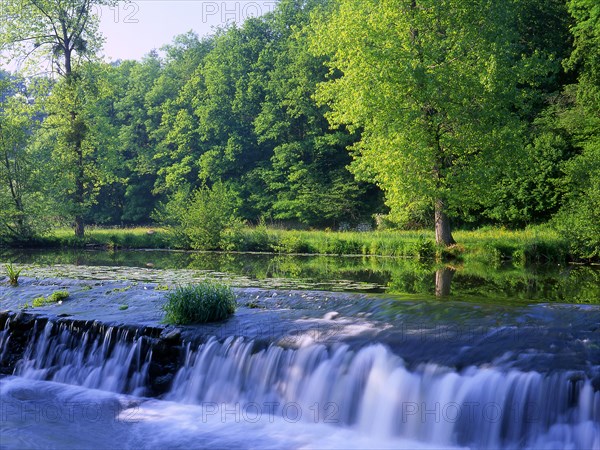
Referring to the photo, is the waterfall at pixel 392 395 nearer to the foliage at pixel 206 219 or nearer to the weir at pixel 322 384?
the weir at pixel 322 384

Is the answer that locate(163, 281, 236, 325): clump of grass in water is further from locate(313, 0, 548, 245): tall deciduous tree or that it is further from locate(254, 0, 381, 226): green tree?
locate(254, 0, 381, 226): green tree

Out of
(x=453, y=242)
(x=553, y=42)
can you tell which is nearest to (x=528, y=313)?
A: (x=453, y=242)

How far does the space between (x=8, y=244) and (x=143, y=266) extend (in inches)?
573

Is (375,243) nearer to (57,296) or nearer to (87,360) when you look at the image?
(57,296)

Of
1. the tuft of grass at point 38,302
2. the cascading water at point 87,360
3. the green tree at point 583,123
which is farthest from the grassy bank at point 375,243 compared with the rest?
the cascading water at point 87,360

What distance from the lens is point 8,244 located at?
3100cm

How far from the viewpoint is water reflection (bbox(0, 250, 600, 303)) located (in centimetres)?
1291

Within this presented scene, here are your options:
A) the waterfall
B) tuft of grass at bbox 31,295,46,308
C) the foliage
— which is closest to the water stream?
the waterfall

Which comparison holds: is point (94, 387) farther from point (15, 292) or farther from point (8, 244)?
point (8, 244)

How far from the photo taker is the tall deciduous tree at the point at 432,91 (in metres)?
20.5

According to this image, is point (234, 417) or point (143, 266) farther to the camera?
point (143, 266)

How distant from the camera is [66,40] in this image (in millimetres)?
33062

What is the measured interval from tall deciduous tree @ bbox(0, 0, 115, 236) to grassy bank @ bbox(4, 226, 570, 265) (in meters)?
2.24

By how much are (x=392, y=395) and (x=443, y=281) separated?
7955 millimetres
